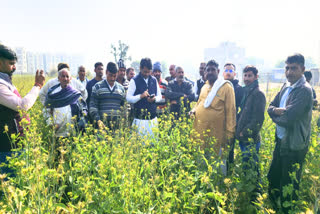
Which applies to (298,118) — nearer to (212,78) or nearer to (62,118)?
(212,78)

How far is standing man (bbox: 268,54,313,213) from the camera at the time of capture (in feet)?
7.14

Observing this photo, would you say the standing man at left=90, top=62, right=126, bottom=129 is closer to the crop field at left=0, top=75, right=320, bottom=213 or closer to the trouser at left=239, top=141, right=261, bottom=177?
the crop field at left=0, top=75, right=320, bottom=213

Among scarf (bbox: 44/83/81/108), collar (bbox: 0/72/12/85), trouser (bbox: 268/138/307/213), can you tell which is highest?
collar (bbox: 0/72/12/85)

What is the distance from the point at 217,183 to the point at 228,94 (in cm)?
118

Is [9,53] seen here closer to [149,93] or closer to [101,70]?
[149,93]

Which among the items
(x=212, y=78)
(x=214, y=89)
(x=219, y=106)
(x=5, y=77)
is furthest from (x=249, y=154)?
(x=5, y=77)

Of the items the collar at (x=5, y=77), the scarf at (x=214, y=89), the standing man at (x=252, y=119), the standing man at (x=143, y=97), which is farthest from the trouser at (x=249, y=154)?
the collar at (x=5, y=77)

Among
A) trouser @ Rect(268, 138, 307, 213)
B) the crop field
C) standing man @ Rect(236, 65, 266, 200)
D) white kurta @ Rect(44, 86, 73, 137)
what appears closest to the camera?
the crop field

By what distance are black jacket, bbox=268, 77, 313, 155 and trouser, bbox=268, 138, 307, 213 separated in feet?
0.28

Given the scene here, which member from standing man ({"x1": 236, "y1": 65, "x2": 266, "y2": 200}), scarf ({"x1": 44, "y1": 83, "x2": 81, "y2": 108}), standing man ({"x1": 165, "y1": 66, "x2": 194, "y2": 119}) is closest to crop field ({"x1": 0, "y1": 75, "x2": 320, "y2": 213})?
standing man ({"x1": 236, "y1": 65, "x2": 266, "y2": 200})

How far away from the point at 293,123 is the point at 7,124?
9.12 ft

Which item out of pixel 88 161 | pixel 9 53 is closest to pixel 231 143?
pixel 88 161

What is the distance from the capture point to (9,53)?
6.49 feet

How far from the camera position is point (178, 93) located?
458 cm
